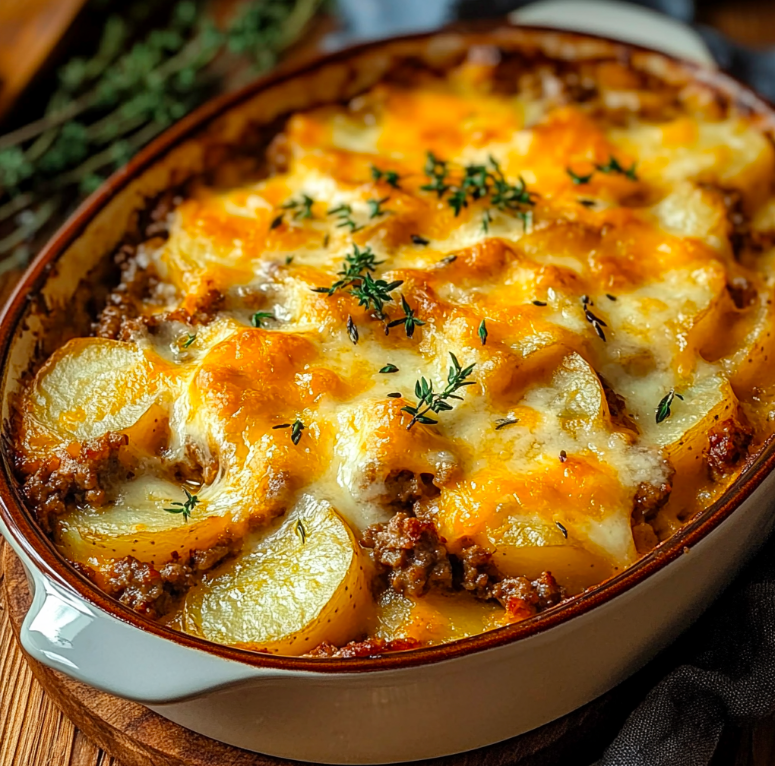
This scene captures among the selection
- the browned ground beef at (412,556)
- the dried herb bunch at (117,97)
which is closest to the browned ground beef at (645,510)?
the browned ground beef at (412,556)

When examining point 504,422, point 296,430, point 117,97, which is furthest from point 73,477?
point 117,97

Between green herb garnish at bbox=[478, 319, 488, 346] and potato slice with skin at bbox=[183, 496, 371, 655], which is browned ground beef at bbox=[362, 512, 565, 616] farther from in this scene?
green herb garnish at bbox=[478, 319, 488, 346]

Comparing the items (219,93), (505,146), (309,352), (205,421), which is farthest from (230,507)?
(219,93)

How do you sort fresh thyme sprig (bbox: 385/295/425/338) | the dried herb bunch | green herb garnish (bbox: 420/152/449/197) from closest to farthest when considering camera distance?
fresh thyme sprig (bbox: 385/295/425/338) < green herb garnish (bbox: 420/152/449/197) < the dried herb bunch

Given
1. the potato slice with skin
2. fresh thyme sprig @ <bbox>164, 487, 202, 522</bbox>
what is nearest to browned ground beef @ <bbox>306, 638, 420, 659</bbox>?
the potato slice with skin

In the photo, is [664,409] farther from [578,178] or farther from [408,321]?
[578,178]

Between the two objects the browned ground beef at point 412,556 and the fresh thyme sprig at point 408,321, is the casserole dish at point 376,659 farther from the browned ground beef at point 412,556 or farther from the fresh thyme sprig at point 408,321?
the fresh thyme sprig at point 408,321

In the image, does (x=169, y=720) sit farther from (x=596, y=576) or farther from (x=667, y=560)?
(x=667, y=560)
